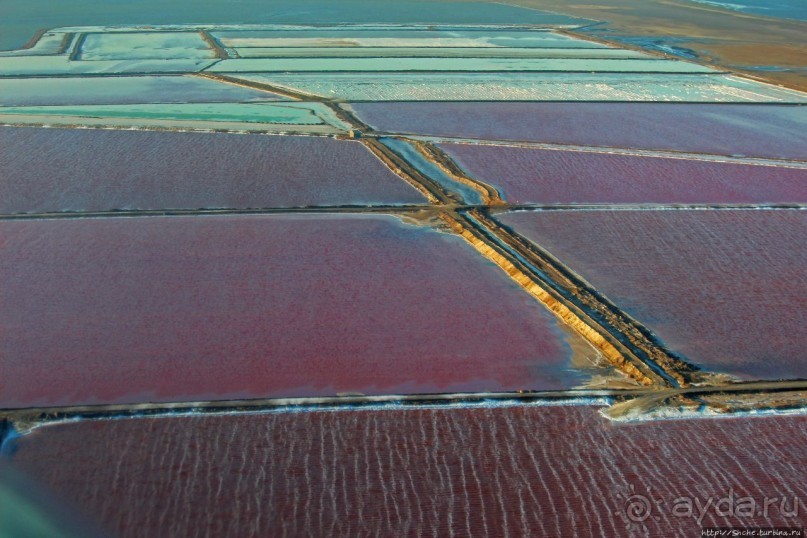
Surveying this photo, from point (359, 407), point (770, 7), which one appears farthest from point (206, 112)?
point (770, 7)

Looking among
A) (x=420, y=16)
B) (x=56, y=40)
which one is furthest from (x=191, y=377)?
(x=420, y=16)

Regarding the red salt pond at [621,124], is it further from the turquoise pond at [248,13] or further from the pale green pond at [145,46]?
the turquoise pond at [248,13]

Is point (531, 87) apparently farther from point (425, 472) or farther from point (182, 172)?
point (425, 472)

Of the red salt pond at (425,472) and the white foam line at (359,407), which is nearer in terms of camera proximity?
the red salt pond at (425,472)

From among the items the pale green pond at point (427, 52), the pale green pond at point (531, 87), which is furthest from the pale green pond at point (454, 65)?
the pale green pond at point (531, 87)

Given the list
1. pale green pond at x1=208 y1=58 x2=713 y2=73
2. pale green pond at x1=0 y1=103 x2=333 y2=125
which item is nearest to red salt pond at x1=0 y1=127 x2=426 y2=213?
pale green pond at x1=0 y1=103 x2=333 y2=125

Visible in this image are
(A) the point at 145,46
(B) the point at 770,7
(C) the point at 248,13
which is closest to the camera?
(A) the point at 145,46
